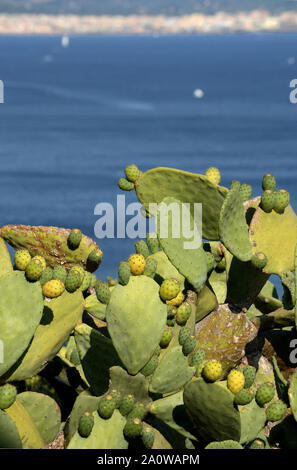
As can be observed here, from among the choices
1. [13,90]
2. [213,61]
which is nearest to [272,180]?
[13,90]

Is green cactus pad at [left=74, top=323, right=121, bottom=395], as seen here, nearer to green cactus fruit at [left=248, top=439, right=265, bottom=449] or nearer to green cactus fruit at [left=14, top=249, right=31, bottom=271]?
green cactus fruit at [left=14, top=249, right=31, bottom=271]

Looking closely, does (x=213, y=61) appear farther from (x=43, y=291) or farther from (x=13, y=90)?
(x=43, y=291)

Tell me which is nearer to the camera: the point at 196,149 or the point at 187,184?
the point at 187,184

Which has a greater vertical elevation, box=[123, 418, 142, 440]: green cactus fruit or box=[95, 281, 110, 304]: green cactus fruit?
box=[95, 281, 110, 304]: green cactus fruit

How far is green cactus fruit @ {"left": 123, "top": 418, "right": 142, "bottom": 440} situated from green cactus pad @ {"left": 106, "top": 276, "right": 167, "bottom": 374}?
154mm

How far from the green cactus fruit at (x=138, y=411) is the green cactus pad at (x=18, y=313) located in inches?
15.1

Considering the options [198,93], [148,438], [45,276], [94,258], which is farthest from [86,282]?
[198,93]

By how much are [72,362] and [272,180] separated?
3.19ft

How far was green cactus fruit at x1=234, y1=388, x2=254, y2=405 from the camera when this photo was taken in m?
2.71

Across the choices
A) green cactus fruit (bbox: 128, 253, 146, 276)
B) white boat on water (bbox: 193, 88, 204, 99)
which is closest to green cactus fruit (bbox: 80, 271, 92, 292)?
green cactus fruit (bbox: 128, 253, 146, 276)

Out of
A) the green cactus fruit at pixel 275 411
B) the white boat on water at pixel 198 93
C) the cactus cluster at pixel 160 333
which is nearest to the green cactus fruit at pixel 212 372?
the cactus cluster at pixel 160 333

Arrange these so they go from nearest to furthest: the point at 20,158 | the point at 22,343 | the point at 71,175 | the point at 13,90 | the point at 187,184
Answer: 1. the point at 22,343
2. the point at 187,184
3. the point at 71,175
4. the point at 20,158
5. the point at 13,90

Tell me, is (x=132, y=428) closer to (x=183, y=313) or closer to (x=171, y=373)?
(x=171, y=373)

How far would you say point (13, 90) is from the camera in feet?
350
